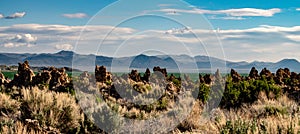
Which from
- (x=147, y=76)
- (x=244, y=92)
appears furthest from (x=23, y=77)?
(x=244, y=92)

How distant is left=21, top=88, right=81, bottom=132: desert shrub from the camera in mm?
12656

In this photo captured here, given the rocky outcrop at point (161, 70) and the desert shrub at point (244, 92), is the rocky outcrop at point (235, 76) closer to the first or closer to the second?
the desert shrub at point (244, 92)

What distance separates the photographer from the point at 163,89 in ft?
71.1

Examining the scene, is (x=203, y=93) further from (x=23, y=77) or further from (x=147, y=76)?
(x=23, y=77)

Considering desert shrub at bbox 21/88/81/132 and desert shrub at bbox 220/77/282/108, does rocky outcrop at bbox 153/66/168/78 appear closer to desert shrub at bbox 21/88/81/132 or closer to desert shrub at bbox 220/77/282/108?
desert shrub at bbox 220/77/282/108

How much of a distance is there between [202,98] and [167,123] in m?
6.05

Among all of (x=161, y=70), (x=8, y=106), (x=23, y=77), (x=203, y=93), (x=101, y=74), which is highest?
(x=161, y=70)

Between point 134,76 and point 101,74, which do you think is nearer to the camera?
point 101,74

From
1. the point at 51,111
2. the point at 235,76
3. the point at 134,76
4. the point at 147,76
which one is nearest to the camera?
the point at 51,111

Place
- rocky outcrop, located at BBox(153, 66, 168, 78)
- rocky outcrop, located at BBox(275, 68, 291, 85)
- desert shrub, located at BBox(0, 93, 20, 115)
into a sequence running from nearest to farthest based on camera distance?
1. desert shrub, located at BBox(0, 93, 20, 115)
2. rocky outcrop, located at BBox(275, 68, 291, 85)
3. rocky outcrop, located at BBox(153, 66, 168, 78)

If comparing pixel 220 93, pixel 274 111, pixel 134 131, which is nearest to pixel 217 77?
pixel 220 93

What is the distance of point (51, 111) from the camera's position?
501 inches

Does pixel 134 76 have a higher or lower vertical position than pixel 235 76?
lower

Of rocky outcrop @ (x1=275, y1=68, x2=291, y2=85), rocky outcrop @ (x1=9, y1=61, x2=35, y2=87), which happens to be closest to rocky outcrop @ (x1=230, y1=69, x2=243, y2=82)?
rocky outcrop @ (x1=275, y1=68, x2=291, y2=85)
